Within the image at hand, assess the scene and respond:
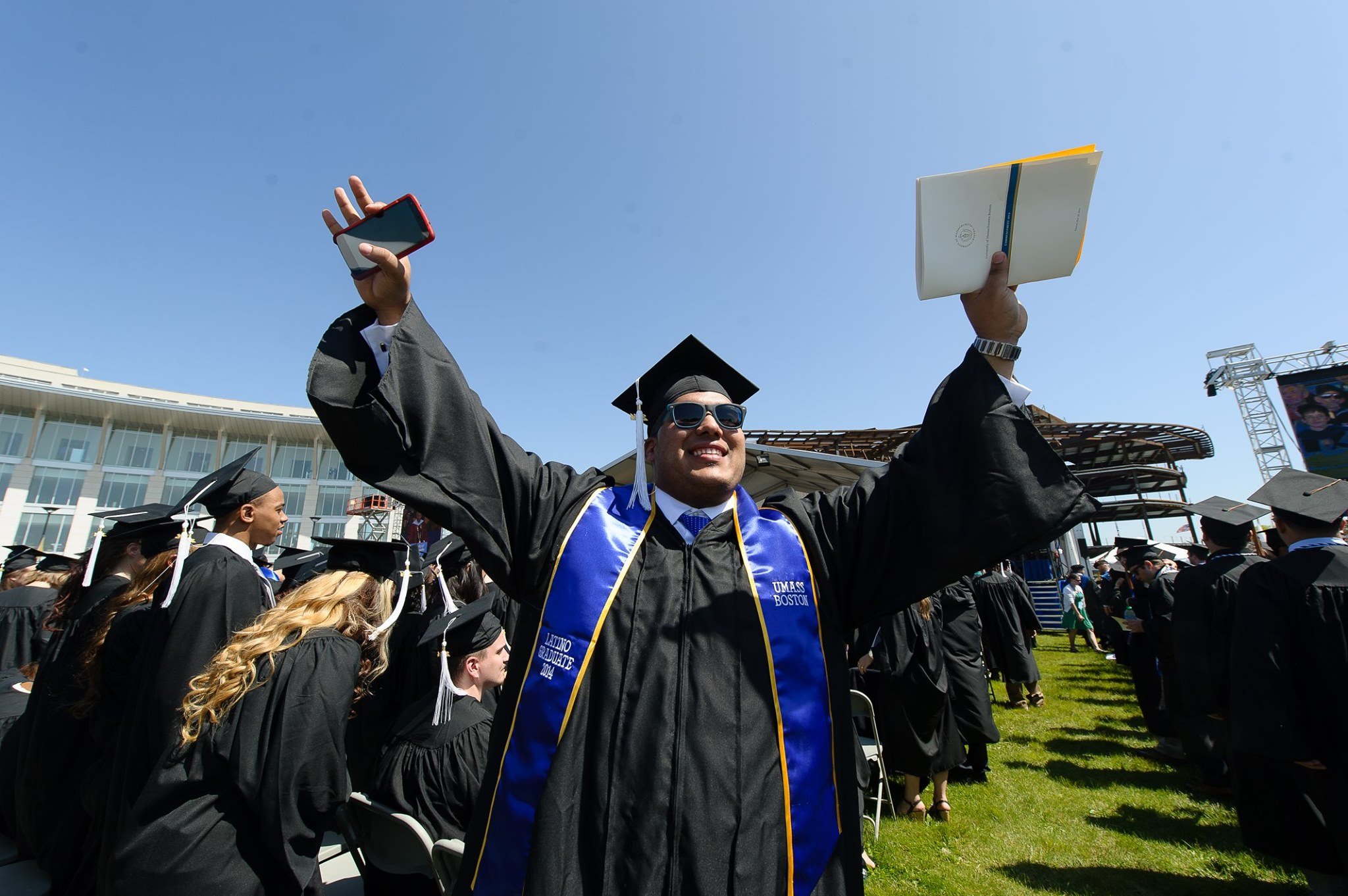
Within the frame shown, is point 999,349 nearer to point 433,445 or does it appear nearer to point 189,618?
point 433,445

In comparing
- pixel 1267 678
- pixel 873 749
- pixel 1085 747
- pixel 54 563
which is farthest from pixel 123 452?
pixel 1267 678

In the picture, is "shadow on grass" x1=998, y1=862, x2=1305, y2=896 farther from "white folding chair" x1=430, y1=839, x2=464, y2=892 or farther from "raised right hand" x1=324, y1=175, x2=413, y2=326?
"raised right hand" x1=324, y1=175, x2=413, y2=326

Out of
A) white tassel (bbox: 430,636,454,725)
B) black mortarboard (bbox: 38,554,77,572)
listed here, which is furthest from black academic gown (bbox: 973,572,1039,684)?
black mortarboard (bbox: 38,554,77,572)

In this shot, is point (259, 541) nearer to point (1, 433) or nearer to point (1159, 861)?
point (1159, 861)

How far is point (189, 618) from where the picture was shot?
107 inches

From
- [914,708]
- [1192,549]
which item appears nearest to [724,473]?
[914,708]

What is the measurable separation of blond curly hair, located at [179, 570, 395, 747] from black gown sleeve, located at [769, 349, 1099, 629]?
208cm

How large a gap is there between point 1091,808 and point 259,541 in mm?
6631

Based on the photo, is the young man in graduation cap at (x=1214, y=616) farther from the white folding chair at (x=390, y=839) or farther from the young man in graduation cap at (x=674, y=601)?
the white folding chair at (x=390, y=839)

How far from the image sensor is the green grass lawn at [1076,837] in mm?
4086

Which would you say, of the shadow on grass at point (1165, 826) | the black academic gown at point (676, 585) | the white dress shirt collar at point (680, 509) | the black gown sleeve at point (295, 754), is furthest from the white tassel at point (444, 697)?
the shadow on grass at point (1165, 826)

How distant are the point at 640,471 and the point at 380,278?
901mm

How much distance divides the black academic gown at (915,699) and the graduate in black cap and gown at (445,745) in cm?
323

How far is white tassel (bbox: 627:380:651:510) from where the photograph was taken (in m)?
1.91
